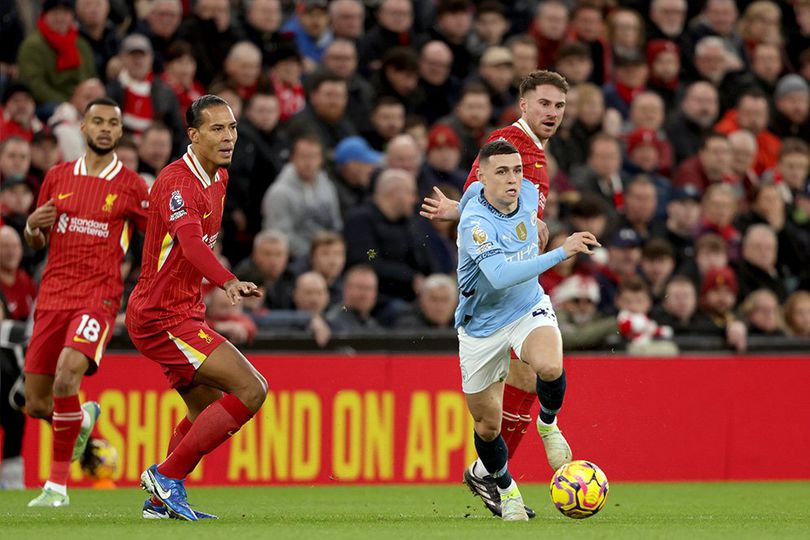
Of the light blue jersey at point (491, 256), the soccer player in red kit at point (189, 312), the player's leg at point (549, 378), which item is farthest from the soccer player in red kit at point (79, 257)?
the player's leg at point (549, 378)

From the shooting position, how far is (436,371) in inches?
546

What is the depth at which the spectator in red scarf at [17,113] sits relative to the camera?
14.6 m

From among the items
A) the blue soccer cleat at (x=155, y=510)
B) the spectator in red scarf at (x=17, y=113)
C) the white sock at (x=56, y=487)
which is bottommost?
the white sock at (x=56, y=487)

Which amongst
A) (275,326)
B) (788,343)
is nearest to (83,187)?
(275,326)

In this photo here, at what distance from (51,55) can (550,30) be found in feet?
19.6

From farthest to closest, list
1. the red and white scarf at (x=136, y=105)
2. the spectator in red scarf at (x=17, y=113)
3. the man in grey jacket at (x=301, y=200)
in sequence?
the red and white scarf at (x=136, y=105)
the man in grey jacket at (x=301, y=200)
the spectator in red scarf at (x=17, y=113)

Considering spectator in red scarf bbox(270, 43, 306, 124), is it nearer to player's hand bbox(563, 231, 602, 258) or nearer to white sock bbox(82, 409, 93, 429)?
white sock bbox(82, 409, 93, 429)

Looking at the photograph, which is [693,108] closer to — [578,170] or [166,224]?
[578,170]

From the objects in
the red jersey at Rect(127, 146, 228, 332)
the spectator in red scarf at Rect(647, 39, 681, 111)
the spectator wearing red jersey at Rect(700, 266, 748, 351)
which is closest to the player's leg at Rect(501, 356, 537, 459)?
the red jersey at Rect(127, 146, 228, 332)

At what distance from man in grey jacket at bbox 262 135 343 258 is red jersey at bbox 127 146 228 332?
5160 millimetres

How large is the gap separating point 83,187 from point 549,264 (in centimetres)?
377

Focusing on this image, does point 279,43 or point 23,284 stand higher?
point 279,43

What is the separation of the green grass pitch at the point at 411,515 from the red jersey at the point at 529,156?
2.10 m

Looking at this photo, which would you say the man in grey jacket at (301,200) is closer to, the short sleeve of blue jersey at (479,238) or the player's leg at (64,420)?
the player's leg at (64,420)
